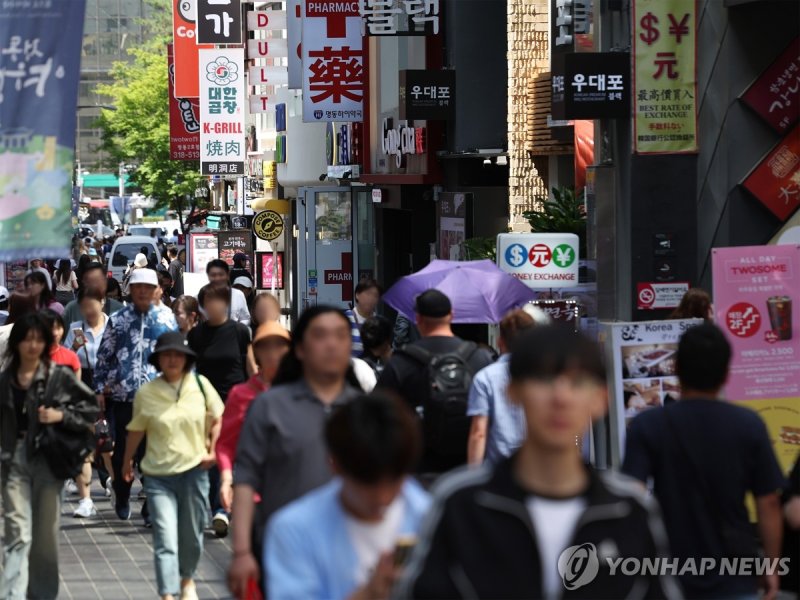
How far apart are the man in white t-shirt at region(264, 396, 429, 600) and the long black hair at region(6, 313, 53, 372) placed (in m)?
4.92

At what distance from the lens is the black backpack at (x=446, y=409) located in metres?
8.16

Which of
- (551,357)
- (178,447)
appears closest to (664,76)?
(178,447)

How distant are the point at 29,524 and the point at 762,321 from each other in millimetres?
4546

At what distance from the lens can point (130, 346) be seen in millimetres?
11539

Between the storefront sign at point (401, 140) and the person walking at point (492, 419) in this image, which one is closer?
the person walking at point (492, 419)

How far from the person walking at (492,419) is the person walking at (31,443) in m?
2.19

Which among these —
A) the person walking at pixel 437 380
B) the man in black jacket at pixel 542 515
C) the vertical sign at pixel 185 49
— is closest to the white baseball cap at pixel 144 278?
the person walking at pixel 437 380

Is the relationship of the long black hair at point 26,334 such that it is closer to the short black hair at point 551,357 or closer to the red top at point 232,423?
the red top at point 232,423

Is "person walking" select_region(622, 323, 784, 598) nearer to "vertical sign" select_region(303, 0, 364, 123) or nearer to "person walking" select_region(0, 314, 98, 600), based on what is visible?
"person walking" select_region(0, 314, 98, 600)

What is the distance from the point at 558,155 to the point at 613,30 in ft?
16.4

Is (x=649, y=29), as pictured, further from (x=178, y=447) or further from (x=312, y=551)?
(x=312, y=551)

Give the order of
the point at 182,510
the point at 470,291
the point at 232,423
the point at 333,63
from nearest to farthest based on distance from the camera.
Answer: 1. the point at 232,423
2. the point at 182,510
3. the point at 470,291
4. the point at 333,63

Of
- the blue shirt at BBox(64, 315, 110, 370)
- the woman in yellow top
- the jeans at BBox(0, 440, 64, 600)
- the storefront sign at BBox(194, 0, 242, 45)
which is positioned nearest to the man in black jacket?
the jeans at BBox(0, 440, 64, 600)

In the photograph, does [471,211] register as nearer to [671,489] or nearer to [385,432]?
[671,489]
